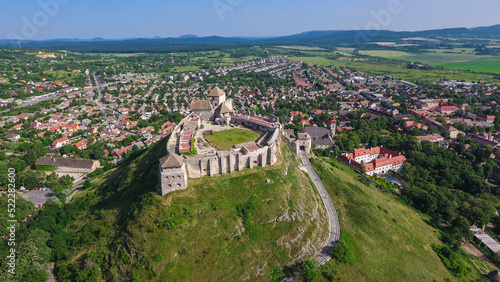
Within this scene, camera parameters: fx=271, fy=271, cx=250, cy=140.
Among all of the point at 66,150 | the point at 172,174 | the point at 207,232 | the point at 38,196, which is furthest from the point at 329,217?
the point at 66,150

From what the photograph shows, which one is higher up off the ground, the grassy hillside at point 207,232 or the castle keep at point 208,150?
the castle keep at point 208,150

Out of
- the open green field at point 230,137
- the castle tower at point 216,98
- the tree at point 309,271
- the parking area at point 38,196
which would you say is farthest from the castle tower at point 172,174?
the parking area at point 38,196

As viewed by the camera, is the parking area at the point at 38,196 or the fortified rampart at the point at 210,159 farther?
the parking area at the point at 38,196

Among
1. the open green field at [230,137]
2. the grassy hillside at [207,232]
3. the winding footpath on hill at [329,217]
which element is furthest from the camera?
the open green field at [230,137]

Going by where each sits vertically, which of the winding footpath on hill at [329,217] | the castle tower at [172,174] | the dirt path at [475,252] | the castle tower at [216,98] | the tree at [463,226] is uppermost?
the castle tower at [216,98]

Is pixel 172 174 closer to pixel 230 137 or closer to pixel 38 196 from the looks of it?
pixel 230 137

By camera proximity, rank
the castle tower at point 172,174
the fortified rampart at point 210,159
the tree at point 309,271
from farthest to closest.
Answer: the fortified rampart at point 210,159, the castle tower at point 172,174, the tree at point 309,271

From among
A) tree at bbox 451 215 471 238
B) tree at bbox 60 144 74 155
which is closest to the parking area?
tree at bbox 60 144 74 155

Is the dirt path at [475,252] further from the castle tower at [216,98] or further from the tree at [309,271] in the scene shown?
the castle tower at [216,98]
